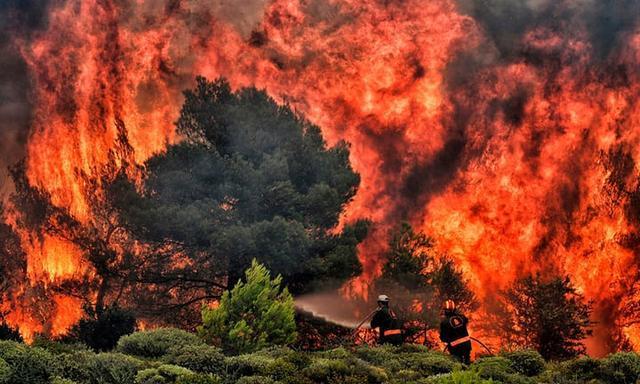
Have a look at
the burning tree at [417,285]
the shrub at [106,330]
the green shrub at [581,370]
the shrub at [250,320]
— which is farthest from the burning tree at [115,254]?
the green shrub at [581,370]

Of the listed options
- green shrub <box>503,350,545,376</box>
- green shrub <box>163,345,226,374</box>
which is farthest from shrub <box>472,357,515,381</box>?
green shrub <box>163,345,226,374</box>

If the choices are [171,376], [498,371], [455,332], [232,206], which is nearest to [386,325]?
[455,332]

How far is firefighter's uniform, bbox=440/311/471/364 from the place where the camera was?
22.5 meters

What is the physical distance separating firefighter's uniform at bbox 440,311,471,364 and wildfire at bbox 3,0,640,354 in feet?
81.9

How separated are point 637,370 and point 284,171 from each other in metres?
19.8

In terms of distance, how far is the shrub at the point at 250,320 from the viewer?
2175cm

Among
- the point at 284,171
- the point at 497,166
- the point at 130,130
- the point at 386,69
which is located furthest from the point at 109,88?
the point at 497,166

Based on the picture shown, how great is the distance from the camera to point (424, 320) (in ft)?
125

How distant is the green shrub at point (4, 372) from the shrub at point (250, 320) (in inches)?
276

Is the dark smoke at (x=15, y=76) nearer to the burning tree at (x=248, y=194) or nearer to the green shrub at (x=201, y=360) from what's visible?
the burning tree at (x=248, y=194)

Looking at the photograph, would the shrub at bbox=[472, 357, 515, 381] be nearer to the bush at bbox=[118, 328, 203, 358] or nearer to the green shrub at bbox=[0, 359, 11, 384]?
the bush at bbox=[118, 328, 203, 358]

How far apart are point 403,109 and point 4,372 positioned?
39781mm

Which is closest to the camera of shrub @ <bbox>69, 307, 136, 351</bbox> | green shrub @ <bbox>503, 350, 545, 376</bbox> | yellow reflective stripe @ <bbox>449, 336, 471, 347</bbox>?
green shrub @ <bbox>503, 350, 545, 376</bbox>

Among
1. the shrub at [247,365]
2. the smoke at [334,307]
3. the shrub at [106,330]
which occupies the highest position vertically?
the smoke at [334,307]
